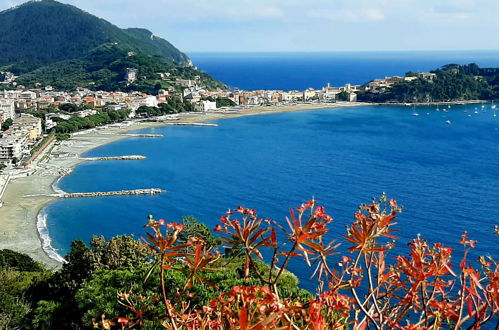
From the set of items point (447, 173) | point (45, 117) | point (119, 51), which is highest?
point (119, 51)

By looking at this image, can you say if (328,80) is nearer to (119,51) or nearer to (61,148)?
(119,51)

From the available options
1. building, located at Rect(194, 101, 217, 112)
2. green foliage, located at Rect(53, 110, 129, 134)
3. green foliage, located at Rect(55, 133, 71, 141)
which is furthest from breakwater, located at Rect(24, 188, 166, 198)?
building, located at Rect(194, 101, 217, 112)

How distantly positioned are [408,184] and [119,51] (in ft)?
229

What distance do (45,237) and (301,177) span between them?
1338 cm

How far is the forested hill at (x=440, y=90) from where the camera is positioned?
64.9m

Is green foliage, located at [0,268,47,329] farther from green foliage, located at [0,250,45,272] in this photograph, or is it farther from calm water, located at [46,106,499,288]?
calm water, located at [46,106,499,288]

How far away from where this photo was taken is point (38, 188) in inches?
958

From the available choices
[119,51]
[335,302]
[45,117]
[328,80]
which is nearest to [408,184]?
[335,302]

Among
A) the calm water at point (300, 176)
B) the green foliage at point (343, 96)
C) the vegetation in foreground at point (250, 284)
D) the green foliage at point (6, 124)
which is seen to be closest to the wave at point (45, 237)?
the calm water at point (300, 176)

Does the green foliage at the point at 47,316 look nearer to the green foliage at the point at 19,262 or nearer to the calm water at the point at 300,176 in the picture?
the green foliage at the point at 19,262

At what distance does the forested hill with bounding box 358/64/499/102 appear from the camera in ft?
213

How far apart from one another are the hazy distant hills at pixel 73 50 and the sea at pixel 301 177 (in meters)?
32.0

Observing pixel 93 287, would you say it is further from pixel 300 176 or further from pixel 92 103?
pixel 92 103

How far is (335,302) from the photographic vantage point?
2143mm
